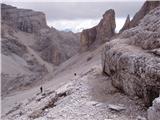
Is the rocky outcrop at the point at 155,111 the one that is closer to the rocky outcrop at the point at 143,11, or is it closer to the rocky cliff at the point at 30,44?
the rocky outcrop at the point at 143,11

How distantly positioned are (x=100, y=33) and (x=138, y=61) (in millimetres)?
63152

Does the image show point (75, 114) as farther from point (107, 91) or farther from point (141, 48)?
point (141, 48)

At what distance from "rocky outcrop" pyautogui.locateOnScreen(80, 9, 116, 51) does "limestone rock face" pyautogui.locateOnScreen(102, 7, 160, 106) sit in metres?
55.4

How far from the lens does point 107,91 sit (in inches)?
773

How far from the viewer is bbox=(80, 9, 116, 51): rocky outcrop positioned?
78.3m

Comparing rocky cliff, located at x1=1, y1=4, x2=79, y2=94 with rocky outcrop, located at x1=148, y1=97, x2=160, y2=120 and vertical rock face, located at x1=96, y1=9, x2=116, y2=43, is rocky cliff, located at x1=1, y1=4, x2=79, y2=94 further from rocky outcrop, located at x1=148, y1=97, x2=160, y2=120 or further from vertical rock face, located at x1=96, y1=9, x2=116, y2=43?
rocky outcrop, located at x1=148, y1=97, x2=160, y2=120

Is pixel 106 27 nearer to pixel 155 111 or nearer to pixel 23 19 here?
pixel 155 111

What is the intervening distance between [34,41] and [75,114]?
137 m

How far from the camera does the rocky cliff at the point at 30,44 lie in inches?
4532

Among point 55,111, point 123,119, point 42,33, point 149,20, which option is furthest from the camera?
point 42,33

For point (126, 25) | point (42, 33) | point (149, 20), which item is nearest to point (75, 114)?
point (149, 20)

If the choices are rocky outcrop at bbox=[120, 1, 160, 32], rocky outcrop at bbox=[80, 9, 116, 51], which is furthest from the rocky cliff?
rocky outcrop at bbox=[120, 1, 160, 32]

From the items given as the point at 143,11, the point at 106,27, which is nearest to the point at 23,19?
the point at 106,27

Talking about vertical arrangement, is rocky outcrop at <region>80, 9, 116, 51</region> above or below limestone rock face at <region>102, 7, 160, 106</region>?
above
